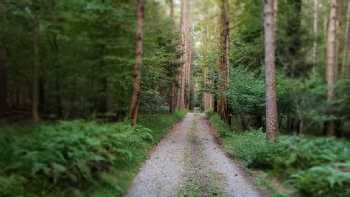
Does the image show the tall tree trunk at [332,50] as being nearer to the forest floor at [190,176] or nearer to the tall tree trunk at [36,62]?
the forest floor at [190,176]

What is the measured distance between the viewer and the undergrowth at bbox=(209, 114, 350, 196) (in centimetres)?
679

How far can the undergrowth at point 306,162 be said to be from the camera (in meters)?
6.79

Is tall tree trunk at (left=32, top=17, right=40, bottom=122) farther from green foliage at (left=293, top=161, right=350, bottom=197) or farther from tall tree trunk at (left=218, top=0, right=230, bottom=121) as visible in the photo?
green foliage at (left=293, top=161, right=350, bottom=197)

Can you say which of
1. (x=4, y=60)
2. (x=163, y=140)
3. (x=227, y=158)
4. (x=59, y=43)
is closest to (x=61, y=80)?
(x=59, y=43)

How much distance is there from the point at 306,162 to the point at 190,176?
2.96m

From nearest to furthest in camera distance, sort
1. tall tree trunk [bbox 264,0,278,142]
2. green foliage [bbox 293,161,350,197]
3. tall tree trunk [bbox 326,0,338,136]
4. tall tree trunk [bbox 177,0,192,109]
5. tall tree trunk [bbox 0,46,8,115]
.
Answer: green foliage [bbox 293,161,350,197] → tall tree trunk [bbox 264,0,278,142] → tall tree trunk [bbox 326,0,338,136] → tall tree trunk [bbox 0,46,8,115] → tall tree trunk [bbox 177,0,192,109]

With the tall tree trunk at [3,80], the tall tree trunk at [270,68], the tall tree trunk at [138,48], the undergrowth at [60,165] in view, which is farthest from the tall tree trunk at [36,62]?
the tall tree trunk at [270,68]

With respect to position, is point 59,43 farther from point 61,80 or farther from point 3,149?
point 3,149

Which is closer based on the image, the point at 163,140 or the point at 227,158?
the point at 227,158

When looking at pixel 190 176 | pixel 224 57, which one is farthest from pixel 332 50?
pixel 190 176

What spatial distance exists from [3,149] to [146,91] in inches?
487

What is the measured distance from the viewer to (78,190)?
22.5 ft

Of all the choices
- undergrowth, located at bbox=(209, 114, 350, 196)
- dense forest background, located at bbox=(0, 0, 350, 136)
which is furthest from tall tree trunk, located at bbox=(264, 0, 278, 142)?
dense forest background, located at bbox=(0, 0, 350, 136)

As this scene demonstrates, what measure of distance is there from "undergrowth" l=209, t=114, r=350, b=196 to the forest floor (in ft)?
2.27
